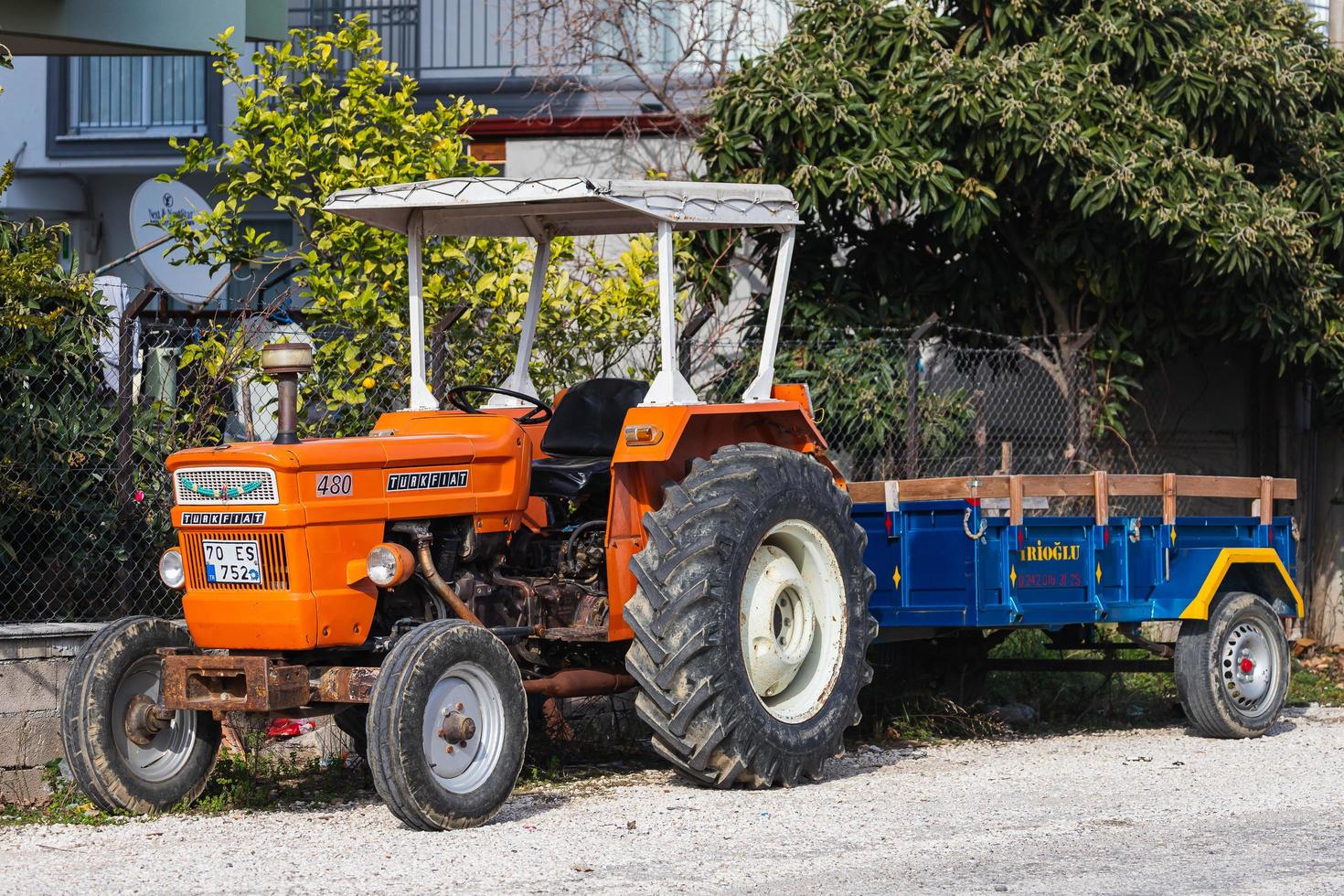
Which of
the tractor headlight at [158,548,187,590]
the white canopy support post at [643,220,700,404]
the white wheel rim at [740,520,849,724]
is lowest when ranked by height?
the white wheel rim at [740,520,849,724]

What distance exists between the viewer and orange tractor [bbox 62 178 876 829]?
23.4 feet

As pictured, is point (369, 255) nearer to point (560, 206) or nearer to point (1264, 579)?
point (560, 206)

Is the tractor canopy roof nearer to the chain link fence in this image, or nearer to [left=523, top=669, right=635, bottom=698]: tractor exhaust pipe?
the chain link fence

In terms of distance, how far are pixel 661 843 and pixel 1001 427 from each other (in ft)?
23.2

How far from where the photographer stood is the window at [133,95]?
706 inches

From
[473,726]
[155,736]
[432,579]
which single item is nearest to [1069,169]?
[432,579]

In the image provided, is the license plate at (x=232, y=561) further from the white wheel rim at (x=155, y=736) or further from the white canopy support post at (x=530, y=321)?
the white canopy support post at (x=530, y=321)

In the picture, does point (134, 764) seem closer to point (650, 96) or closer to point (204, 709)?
point (204, 709)

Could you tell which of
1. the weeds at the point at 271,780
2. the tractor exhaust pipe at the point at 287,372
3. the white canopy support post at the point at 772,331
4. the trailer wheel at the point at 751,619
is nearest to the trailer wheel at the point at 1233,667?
the trailer wheel at the point at 751,619

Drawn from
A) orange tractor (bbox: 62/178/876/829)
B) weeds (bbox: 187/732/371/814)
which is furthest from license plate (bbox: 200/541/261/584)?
weeds (bbox: 187/732/371/814)

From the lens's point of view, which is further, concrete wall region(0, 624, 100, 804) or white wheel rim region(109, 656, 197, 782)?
concrete wall region(0, 624, 100, 804)

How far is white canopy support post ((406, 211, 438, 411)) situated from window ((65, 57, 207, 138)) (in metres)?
9.95

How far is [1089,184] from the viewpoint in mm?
11617

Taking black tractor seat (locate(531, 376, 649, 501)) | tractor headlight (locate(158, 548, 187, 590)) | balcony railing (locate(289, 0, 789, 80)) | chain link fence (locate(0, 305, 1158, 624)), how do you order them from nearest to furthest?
tractor headlight (locate(158, 548, 187, 590)), black tractor seat (locate(531, 376, 649, 501)), chain link fence (locate(0, 305, 1158, 624)), balcony railing (locate(289, 0, 789, 80))
